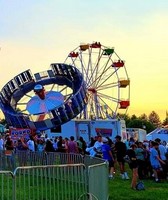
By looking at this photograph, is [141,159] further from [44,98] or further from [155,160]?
[44,98]

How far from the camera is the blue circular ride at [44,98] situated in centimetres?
5188

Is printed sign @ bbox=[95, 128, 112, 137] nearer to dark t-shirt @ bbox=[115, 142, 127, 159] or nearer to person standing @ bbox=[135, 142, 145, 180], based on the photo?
person standing @ bbox=[135, 142, 145, 180]

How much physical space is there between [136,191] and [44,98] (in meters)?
39.9

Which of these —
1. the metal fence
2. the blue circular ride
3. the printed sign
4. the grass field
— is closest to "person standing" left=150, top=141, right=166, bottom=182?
the grass field

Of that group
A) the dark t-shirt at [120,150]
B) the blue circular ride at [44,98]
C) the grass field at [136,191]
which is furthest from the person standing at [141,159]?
Answer: the blue circular ride at [44,98]

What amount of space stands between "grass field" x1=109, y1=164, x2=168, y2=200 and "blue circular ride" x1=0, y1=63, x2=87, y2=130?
3034cm

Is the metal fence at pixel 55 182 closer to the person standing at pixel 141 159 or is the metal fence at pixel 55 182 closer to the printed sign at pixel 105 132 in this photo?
the person standing at pixel 141 159

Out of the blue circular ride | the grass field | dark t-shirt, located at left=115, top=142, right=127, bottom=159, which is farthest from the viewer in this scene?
the blue circular ride

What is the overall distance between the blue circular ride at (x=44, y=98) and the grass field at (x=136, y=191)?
30.3 m

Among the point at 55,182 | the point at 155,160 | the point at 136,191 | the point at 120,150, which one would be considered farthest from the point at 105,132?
the point at 55,182

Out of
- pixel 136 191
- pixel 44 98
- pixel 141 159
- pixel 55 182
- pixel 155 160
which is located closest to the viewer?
pixel 55 182

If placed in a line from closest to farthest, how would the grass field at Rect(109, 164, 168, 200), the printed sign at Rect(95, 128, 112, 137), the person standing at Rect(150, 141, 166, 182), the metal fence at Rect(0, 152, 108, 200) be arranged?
the metal fence at Rect(0, 152, 108, 200) → the grass field at Rect(109, 164, 168, 200) → the person standing at Rect(150, 141, 166, 182) → the printed sign at Rect(95, 128, 112, 137)

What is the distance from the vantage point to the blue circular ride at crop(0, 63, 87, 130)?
51875mm

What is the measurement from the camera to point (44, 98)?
182 ft
